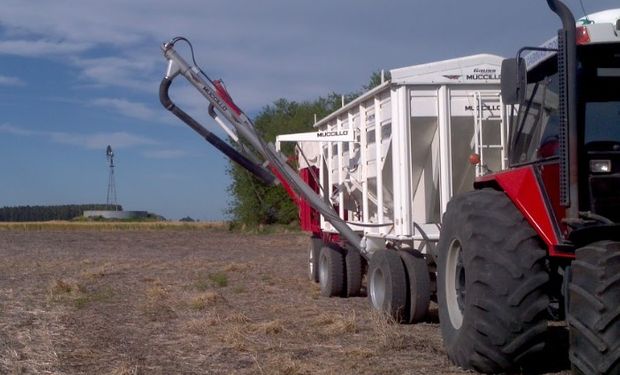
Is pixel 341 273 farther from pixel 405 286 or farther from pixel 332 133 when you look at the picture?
pixel 405 286

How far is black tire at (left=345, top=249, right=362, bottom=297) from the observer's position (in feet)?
46.2

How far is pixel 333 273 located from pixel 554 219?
8.31 meters

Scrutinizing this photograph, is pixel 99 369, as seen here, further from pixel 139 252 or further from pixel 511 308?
pixel 139 252

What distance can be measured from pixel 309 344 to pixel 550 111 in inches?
151

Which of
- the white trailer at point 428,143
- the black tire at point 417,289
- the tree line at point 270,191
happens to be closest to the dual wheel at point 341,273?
the white trailer at point 428,143

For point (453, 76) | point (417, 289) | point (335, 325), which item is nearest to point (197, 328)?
point (335, 325)

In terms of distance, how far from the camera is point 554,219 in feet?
19.7

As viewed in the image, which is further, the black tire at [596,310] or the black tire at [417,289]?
the black tire at [417,289]

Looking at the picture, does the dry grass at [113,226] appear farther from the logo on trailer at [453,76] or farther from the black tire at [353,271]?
the logo on trailer at [453,76]

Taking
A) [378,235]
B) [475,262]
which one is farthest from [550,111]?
[378,235]

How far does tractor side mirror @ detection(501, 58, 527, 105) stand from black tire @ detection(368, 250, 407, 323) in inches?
187

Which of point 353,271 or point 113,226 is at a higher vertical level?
point 113,226

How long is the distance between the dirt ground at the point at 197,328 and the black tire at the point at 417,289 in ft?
0.58

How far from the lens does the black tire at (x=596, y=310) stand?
4956mm
